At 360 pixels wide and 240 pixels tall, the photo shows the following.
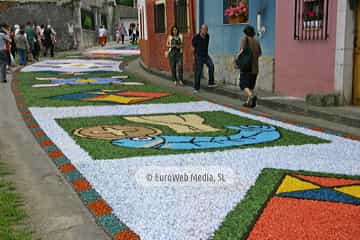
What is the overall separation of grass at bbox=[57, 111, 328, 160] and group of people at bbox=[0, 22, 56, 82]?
8.25m

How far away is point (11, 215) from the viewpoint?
450 cm

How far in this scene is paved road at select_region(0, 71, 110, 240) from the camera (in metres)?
4.22

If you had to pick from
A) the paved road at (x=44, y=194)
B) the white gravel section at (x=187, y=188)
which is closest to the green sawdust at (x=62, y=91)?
the white gravel section at (x=187, y=188)

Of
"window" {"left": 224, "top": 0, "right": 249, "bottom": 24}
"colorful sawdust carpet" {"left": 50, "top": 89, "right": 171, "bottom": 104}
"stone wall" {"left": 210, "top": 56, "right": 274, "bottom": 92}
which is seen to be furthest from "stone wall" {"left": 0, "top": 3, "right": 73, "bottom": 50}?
"colorful sawdust carpet" {"left": 50, "top": 89, "right": 171, "bottom": 104}

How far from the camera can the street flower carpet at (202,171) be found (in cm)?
425

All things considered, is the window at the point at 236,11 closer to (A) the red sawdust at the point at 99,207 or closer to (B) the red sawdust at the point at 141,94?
(B) the red sawdust at the point at 141,94

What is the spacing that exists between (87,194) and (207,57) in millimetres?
9612

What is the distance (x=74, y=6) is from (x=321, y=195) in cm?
3386

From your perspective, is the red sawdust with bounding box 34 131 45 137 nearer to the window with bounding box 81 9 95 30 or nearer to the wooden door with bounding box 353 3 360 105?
the wooden door with bounding box 353 3 360 105

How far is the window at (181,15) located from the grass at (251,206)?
514 inches

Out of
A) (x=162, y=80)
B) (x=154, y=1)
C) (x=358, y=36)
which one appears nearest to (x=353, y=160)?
(x=358, y=36)

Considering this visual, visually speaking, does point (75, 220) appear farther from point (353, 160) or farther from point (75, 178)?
point (353, 160)

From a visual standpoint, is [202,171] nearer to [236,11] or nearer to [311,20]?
[311,20]

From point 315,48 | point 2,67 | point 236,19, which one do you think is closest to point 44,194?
point 315,48
